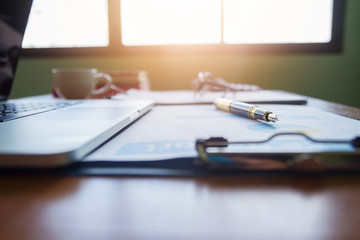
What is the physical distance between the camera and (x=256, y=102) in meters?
0.73

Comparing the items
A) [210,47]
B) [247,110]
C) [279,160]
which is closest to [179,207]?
[279,160]

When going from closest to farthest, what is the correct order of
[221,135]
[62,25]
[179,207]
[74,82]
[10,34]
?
[179,207], [221,135], [10,34], [74,82], [62,25]

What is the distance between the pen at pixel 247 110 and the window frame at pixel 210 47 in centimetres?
136

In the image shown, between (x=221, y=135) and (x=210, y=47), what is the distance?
1623 millimetres

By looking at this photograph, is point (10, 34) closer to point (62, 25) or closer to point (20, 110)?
point (20, 110)

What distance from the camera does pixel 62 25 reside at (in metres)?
2.06

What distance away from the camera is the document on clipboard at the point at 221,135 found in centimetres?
27

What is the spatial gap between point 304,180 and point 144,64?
181cm

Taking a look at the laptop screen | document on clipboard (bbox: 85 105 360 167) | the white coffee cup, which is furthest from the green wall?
document on clipboard (bbox: 85 105 360 167)

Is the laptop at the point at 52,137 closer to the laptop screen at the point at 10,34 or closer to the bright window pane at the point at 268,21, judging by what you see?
the laptop screen at the point at 10,34

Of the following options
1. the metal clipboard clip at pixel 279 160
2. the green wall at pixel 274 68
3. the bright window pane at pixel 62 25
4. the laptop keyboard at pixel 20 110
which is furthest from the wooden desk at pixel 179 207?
the bright window pane at pixel 62 25

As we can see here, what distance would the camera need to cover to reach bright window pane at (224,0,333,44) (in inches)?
75.1

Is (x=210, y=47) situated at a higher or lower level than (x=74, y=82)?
higher

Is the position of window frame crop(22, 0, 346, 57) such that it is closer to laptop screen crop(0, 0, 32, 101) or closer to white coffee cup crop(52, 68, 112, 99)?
white coffee cup crop(52, 68, 112, 99)
